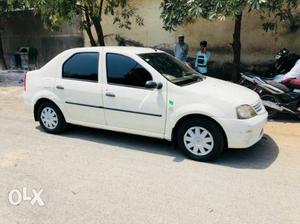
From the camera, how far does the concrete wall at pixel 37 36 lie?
46.5 ft

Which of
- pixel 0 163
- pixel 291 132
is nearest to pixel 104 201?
pixel 0 163

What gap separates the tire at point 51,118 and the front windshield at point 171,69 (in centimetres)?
188

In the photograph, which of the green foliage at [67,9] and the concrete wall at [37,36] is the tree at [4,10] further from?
the green foliage at [67,9]

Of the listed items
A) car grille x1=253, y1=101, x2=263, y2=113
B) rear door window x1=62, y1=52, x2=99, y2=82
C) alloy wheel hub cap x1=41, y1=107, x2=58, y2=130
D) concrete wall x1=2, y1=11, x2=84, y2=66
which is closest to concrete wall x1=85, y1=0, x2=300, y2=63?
concrete wall x1=2, y1=11, x2=84, y2=66

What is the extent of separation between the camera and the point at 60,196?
4004 mm

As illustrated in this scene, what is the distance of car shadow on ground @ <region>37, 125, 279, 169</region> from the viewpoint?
4.98 m

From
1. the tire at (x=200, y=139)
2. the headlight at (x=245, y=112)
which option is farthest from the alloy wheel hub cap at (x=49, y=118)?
the headlight at (x=245, y=112)

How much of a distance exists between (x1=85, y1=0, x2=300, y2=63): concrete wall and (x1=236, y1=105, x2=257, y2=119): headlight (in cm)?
607

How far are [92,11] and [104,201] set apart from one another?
7357 millimetres

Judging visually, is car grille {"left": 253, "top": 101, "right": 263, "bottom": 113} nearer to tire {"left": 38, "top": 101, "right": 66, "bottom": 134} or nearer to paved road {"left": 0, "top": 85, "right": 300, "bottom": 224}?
paved road {"left": 0, "top": 85, "right": 300, "bottom": 224}

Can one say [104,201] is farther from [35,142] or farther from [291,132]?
[291,132]

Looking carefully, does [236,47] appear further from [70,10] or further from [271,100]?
[70,10]

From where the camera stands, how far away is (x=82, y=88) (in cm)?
576

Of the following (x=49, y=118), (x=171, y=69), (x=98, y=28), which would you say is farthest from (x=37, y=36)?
(x=171, y=69)
